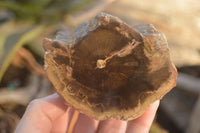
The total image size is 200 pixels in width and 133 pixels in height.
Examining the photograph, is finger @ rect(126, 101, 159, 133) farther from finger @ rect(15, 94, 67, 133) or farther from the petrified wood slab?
finger @ rect(15, 94, 67, 133)

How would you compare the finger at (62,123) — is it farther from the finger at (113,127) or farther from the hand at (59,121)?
the finger at (113,127)

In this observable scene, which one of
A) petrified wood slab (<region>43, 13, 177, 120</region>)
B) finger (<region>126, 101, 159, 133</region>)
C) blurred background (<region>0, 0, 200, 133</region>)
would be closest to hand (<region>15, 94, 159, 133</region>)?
finger (<region>126, 101, 159, 133</region>)

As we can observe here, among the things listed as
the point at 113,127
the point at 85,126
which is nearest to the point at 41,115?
the point at 85,126

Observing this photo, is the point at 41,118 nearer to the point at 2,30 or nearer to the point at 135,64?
the point at 135,64

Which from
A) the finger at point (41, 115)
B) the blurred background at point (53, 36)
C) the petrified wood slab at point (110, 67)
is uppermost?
the petrified wood slab at point (110, 67)

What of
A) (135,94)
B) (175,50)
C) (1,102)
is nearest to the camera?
(135,94)

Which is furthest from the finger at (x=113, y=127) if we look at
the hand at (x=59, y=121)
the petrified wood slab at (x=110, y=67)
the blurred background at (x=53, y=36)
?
the blurred background at (x=53, y=36)

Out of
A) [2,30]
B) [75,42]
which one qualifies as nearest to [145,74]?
[75,42]
